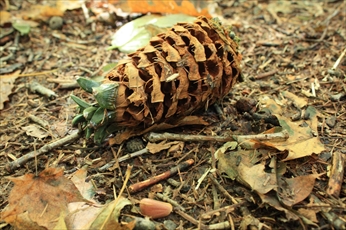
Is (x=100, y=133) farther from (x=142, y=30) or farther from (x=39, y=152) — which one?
(x=142, y=30)

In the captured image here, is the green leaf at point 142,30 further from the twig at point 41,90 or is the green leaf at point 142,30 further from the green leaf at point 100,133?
the green leaf at point 100,133

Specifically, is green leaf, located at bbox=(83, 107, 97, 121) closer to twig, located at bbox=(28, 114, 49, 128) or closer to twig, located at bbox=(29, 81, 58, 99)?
twig, located at bbox=(28, 114, 49, 128)

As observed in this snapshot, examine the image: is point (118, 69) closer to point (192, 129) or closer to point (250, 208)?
point (192, 129)

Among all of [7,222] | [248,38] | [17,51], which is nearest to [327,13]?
[248,38]

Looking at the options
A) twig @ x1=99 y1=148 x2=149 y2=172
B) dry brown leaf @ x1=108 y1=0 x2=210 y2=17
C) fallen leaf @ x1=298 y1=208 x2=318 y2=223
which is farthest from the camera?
dry brown leaf @ x1=108 y1=0 x2=210 y2=17

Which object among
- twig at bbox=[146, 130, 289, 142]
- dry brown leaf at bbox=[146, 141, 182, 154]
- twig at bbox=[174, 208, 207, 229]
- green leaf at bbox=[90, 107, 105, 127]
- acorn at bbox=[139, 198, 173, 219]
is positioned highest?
green leaf at bbox=[90, 107, 105, 127]

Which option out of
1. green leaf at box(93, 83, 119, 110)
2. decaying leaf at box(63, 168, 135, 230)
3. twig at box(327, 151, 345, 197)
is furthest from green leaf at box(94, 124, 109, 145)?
twig at box(327, 151, 345, 197)
